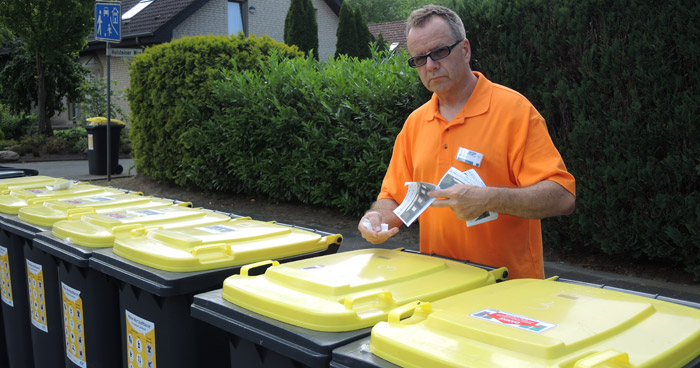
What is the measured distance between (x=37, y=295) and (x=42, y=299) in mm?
63

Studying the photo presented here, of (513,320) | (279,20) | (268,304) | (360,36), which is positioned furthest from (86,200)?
(279,20)

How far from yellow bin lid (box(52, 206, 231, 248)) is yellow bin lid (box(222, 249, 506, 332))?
96 centimetres

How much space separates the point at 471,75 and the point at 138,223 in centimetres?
169

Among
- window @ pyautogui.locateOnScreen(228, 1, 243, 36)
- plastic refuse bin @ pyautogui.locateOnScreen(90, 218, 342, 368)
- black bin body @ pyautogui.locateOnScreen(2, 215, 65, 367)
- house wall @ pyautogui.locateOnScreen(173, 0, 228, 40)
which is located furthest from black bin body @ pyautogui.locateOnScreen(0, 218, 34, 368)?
window @ pyautogui.locateOnScreen(228, 1, 243, 36)

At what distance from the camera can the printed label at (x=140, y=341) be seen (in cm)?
226

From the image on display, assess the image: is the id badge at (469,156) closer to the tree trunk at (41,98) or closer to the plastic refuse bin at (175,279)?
the plastic refuse bin at (175,279)

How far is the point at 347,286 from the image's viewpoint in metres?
1.76

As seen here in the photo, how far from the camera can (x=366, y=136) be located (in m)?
6.93

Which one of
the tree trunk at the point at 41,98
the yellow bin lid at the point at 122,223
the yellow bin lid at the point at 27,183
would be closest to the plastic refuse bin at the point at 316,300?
the yellow bin lid at the point at 122,223

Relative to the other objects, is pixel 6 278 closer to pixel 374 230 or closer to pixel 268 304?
pixel 374 230

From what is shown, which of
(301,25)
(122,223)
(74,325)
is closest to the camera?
(74,325)

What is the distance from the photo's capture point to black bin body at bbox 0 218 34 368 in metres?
3.35

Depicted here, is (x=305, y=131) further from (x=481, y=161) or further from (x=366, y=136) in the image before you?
(x=481, y=161)

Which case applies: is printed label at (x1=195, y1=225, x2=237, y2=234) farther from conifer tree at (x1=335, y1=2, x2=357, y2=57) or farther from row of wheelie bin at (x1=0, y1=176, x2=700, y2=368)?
conifer tree at (x1=335, y1=2, x2=357, y2=57)
